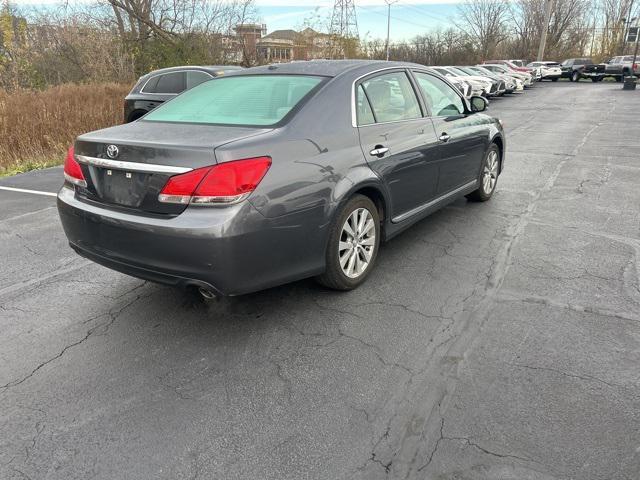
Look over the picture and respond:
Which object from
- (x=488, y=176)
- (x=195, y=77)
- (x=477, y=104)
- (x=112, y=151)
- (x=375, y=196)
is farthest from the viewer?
A: (x=195, y=77)

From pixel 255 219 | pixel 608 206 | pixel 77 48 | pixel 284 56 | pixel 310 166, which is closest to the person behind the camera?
pixel 255 219

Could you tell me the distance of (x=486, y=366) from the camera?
2.80m

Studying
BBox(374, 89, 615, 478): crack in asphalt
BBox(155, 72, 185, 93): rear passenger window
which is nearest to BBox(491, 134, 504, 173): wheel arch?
BBox(374, 89, 615, 478): crack in asphalt

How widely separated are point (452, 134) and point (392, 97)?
928 mm

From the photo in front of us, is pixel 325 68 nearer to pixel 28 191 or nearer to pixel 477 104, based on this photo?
pixel 477 104

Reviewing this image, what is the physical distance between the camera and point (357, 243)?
12.0 feet

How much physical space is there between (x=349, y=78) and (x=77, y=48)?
2176 centimetres

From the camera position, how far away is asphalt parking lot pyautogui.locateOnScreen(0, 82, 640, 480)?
218 centimetres

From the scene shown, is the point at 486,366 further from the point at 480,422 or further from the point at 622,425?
the point at 622,425

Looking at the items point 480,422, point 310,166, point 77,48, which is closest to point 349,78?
point 310,166

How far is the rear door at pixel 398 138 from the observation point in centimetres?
370

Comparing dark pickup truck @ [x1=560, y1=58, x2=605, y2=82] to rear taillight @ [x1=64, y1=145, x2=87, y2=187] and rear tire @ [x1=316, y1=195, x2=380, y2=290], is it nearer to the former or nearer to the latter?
rear tire @ [x1=316, y1=195, x2=380, y2=290]

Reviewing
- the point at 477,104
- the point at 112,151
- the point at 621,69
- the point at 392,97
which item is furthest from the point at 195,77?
the point at 621,69

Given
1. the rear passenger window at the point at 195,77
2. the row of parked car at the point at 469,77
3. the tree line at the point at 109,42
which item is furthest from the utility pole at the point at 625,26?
the rear passenger window at the point at 195,77
